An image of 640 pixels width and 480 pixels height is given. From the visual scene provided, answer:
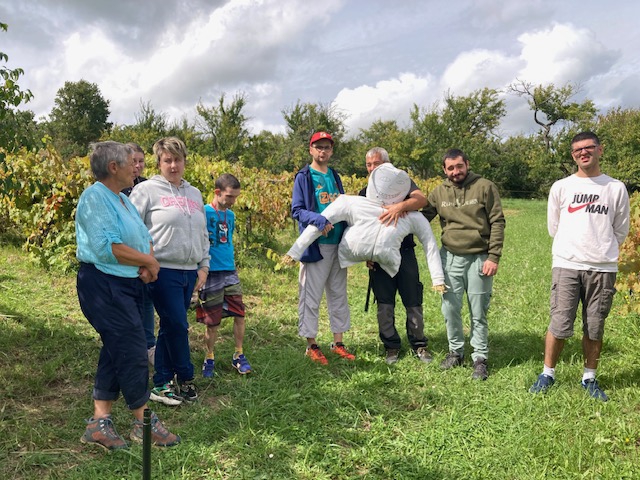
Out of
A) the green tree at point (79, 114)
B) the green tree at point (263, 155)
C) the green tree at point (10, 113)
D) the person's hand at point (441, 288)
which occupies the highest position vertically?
Result: the green tree at point (79, 114)

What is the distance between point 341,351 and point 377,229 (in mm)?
1079

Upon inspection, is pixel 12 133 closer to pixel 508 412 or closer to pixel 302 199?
pixel 302 199

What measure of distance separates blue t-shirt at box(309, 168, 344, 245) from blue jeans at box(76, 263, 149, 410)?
A: 1.65m

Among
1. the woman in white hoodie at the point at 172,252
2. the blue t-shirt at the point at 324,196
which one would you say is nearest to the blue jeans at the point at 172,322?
the woman in white hoodie at the point at 172,252

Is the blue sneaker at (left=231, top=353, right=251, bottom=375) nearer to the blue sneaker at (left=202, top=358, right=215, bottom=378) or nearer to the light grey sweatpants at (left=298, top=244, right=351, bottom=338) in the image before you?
the blue sneaker at (left=202, top=358, right=215, bottom=378)

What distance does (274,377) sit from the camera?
10.8 feet

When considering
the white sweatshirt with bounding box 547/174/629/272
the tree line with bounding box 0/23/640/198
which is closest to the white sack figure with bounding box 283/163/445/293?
the white sweatshirt with bounding box 547/174/629/272

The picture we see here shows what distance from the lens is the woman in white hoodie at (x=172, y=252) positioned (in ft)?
9.11

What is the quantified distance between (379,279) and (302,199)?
36.4 inches

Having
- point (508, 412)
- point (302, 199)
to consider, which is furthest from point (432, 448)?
point (302, 199)

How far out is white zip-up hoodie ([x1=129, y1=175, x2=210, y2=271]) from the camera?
2768 millimetres

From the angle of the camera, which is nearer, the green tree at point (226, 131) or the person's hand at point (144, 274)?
the person's hand at point (144, 274)

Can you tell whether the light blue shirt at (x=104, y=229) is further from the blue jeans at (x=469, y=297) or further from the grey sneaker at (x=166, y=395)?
the blue jeans at (x=469, y=297)

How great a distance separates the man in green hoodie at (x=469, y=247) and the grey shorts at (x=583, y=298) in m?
0.47
